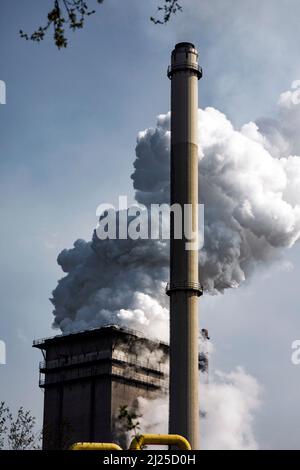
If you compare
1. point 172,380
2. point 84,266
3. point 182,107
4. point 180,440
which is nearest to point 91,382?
point 84,266

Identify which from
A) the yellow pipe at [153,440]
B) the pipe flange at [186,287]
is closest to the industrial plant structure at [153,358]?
the pipe flange at [186,287]

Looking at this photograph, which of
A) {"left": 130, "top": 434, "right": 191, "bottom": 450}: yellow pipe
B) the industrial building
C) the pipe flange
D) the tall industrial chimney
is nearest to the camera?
Answer: {"left": 130, "top": 434, "right": 191, "bottom": 450}: yellow pipe

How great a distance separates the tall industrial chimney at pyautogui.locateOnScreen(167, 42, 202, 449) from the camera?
60.2m

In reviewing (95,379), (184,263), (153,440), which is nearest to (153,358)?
(95,379)

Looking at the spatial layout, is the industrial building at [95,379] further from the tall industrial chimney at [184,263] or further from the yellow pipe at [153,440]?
the yellow pipe at [153,440]

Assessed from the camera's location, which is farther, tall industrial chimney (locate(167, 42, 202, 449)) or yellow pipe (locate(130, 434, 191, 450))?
tall industrial chimney (locate(167, 42, 202, 449))

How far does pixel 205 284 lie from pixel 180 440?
5559cm

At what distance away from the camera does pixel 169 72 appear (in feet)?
218

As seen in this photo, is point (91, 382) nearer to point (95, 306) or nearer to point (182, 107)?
point (95, 306)

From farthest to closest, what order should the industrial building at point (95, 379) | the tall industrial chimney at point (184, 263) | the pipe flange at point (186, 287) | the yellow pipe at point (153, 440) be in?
the industrial building at point (95, 379) → the pipe flange at point (186, 287) → the tall industrial chimney at point (184, 263) → the yellow pipe at point (153, 440)

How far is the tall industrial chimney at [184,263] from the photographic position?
197 ft

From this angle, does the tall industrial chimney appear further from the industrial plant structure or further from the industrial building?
the industrial building

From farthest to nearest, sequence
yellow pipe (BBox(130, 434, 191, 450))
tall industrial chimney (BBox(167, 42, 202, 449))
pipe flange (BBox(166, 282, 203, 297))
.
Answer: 1. pipe flange (BBox(166, 282, 203, 297))
2. tall industrial chimney (BBox(167, 42, 202, 449))
3. yellow pipe (BBox(130, 434, 191, 450))

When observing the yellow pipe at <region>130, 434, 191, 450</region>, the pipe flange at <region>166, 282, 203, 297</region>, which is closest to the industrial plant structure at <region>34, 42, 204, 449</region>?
the pipe flange at <region>166, 282, 203, 297</region>
